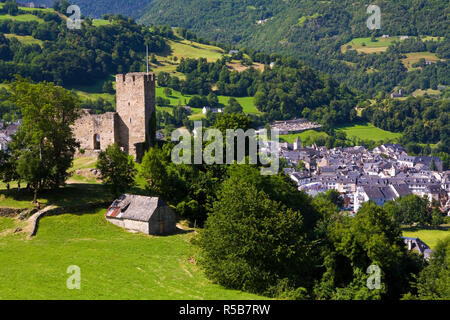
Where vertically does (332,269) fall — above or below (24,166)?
below

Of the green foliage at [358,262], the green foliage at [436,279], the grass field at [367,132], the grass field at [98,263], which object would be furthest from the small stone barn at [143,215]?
the grass field at [367,132]

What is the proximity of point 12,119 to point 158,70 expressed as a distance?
184ft

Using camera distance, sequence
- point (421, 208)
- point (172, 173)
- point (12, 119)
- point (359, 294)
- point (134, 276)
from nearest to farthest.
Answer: point (134, 276)
point (359, 294)
point (172, 173)
point (421, 208)
point (12, 119)

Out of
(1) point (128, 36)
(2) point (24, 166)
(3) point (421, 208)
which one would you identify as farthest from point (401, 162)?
(2) point (24, 166)

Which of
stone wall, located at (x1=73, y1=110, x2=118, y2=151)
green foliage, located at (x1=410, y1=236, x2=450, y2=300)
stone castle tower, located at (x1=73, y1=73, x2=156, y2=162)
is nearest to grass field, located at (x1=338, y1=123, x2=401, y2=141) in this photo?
stone castle tower, located at (x1=73, y1=73, x2=156, y2=162)

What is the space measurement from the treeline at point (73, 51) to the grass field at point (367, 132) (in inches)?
2745

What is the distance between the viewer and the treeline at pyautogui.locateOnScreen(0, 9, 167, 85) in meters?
146

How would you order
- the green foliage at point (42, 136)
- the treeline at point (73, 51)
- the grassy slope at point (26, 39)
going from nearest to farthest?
1. the green foliage at point (42, 136)
2. the treeline at point (73, 51)
3. the grassy slope at point (26, 39)

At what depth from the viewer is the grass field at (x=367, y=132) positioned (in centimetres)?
18200

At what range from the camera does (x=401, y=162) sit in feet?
502

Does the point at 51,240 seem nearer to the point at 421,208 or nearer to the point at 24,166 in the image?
the point at 24,166

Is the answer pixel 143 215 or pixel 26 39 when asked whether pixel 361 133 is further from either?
pixel 143 215

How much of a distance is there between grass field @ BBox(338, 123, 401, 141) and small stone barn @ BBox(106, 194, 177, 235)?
474 ft

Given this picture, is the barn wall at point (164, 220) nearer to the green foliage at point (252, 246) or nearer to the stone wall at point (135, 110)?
the green foliage at point (252, 246)
